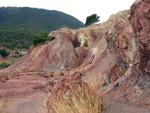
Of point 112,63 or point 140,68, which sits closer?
point 140,68

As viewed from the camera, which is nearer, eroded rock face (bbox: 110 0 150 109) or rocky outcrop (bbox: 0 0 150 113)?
eroded rock face (bbox: 110 0 150 109)

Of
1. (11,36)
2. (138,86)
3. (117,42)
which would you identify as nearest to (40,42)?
(117,42)

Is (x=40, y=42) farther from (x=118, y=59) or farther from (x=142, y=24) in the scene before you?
(x=142, y=24)

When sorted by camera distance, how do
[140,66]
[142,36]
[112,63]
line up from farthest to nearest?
[112,63] → [140,66] → [142,36]

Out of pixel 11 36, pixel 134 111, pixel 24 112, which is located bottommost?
pixel 24 112

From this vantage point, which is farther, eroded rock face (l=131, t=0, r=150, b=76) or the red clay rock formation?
eroded rock face (l=131, t=0, r=150, b=76)

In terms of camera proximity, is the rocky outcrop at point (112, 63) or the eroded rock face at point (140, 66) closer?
the eroded rock face at point (140, 66)

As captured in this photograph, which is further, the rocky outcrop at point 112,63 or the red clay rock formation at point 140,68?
the rocky outcrop at point 112,63

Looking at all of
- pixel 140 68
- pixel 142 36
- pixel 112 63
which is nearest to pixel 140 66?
pixel 140 68

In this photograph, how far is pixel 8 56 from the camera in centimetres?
5672

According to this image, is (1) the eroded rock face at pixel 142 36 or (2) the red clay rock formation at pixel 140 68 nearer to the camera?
(2) the red clay rock formation at pixel 140 68

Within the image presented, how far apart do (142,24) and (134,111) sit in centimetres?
315

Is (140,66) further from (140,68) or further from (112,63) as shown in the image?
(112,63)

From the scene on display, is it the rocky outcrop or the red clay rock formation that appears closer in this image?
the red clay rock formation
